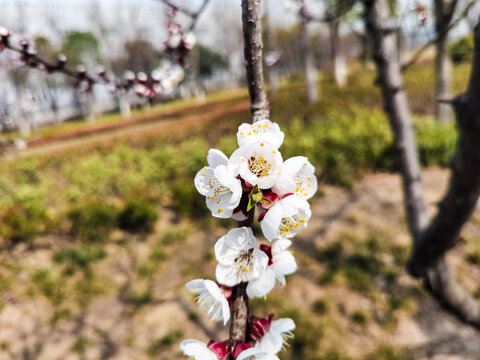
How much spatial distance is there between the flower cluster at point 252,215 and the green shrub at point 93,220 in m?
4.51

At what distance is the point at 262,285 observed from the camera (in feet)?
2.45

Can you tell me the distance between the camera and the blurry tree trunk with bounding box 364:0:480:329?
1.52 meters

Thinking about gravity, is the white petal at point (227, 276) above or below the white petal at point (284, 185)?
below

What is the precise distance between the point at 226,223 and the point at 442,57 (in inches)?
276

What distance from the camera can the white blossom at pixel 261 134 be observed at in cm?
72

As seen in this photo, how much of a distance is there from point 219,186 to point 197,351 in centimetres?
43

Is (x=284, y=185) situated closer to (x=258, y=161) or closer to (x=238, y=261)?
(x=258, y=161)

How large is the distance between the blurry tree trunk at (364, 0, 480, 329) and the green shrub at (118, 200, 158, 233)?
3879 millimetres

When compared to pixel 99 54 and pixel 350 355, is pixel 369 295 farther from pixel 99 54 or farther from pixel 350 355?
pixel 99 54

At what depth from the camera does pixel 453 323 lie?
3072mm

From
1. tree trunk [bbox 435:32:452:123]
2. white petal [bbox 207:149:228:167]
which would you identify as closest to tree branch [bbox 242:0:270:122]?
white petal [bbox 207:149:228:167]

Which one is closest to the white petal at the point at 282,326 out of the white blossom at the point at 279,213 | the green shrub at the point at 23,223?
the white blossom at the point at 279,213

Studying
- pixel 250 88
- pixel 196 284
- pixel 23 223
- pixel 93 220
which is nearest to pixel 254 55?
pixel 250 88

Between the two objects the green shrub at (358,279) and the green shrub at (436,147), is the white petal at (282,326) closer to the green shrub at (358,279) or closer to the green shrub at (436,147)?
the green shrub at (358,279)
